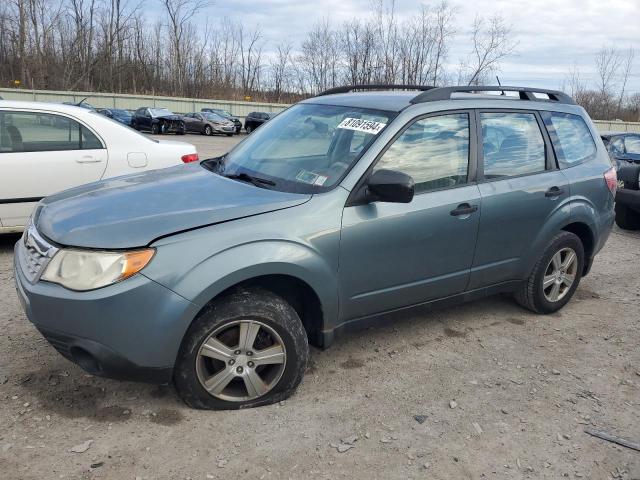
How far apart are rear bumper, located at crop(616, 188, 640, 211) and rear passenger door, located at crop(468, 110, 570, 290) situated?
4.24m

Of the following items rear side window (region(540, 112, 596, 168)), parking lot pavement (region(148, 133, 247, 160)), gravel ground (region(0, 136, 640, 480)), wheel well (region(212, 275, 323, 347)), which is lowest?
gravel ground (region(0, 136, 640, 480))

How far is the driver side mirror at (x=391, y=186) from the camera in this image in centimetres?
307

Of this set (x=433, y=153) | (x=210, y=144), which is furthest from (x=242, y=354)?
(x=210, y=144)

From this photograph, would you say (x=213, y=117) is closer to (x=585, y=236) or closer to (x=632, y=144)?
(x=632, y=144)

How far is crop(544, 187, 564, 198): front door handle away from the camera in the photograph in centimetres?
418

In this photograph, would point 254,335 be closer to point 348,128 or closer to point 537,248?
point 348,128

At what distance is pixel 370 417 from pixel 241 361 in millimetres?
781

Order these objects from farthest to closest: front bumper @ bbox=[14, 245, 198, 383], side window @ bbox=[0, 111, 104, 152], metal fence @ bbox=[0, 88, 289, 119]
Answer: metal fence @ bbox=[0, 88, 289, 119]
side window @ bbox=[0, 111, 104, 152]
front bumper @ bbox=[14, 245, 198, 383]

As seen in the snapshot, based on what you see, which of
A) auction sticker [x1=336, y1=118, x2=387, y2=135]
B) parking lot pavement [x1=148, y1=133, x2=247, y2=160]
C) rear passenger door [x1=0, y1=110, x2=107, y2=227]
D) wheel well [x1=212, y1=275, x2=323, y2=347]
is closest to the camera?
wheel well [x1=212, y1=275, x2=323, y2=347]

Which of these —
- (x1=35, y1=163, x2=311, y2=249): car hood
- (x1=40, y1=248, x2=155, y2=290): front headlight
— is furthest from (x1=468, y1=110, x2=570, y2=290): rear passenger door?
(x1=40, y1=248, x2=155, y2=290): front headlight

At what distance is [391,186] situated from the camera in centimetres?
307

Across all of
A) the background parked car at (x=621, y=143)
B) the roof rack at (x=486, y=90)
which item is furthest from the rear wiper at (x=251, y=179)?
the background parked car at (x=621, y=143)

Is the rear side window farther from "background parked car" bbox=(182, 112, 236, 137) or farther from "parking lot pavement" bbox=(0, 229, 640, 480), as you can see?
"background parked car" bbox=(182, 112, 236, 137)

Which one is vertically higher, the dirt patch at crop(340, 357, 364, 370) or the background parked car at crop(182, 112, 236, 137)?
the background parked car at crop(182, 112, 236, 137)
